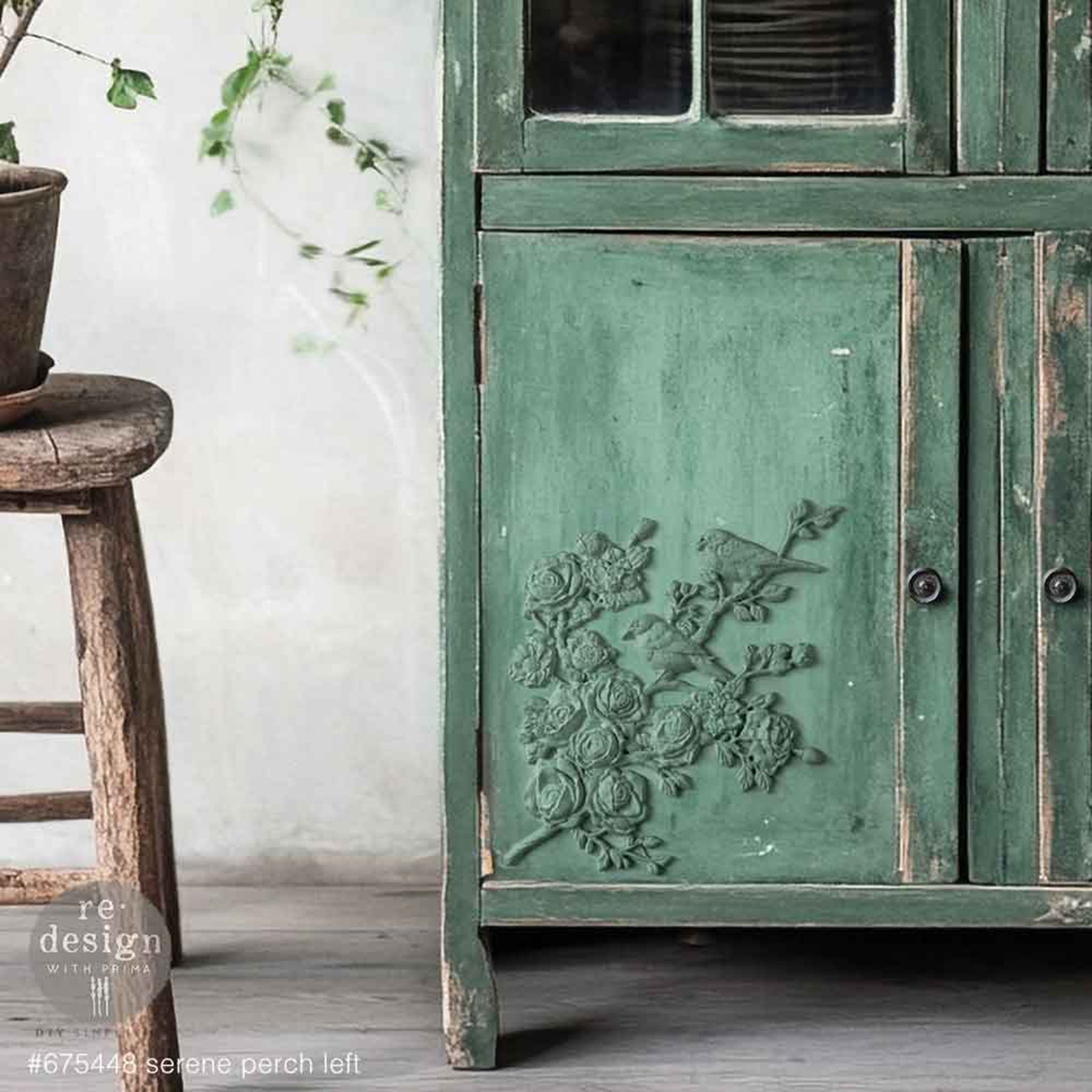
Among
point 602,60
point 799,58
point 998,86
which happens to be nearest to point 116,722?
point 602,60

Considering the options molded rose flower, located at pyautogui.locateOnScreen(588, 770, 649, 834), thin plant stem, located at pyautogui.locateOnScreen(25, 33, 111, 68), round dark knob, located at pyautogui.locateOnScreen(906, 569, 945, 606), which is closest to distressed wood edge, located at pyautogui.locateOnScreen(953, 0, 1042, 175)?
round dark knob, located at pyautogui.locateOnScreen(906, 569, 945, 606)

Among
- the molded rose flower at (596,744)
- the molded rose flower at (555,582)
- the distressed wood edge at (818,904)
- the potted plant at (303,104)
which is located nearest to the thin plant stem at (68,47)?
the potted plant at (303,104)

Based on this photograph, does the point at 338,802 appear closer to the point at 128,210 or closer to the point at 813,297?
the point at 128,210

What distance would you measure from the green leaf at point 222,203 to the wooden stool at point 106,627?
59 centimetres

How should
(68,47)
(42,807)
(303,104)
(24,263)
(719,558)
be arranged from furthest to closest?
(303,104) → (68,47) → (42,807) → (719,558) → (24,263)

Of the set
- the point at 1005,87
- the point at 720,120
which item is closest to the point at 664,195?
the point at 720,120

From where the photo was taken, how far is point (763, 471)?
5.28 feet

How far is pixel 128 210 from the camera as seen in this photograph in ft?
7.09

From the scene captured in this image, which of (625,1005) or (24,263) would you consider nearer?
(24,263)

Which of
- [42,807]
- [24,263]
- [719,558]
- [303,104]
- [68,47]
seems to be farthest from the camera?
[303,104]

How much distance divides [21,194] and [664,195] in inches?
20.2

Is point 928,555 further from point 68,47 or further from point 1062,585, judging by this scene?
point 68,47

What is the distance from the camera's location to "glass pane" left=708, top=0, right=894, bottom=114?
5.22 ft

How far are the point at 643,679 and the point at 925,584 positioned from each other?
0.82 ft
